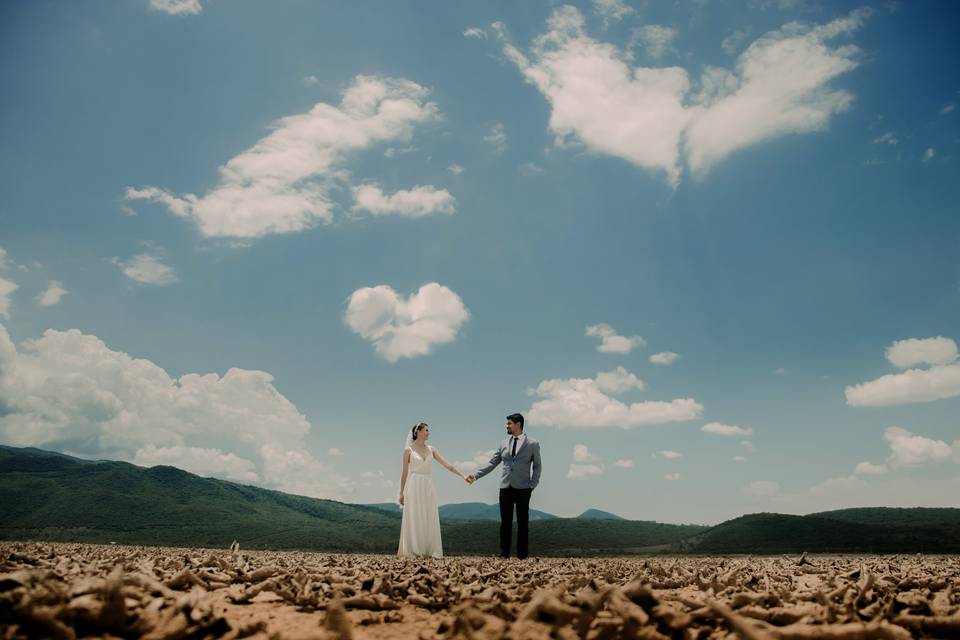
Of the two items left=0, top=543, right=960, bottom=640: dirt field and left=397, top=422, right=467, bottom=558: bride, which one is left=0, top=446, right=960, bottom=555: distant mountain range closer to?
left=397, top=422, right=467, bottom=558: bride

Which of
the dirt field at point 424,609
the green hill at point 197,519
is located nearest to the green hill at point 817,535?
the green hill at point 197,519

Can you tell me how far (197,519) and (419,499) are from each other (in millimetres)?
60055

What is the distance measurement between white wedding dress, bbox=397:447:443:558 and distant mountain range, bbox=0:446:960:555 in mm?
17061

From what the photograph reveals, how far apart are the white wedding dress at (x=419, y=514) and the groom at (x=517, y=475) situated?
6.36ft

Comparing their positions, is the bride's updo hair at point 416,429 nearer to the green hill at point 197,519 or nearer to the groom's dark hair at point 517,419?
the groom's dark hair at point 517,419

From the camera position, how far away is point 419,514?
50.0 feet

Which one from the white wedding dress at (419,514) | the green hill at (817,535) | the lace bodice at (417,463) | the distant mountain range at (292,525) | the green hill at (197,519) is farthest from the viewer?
the green hill at (197,519)

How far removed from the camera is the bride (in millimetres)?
15156

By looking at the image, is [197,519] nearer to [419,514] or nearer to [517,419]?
[419,514]

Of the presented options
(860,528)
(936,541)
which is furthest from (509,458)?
(860,528)

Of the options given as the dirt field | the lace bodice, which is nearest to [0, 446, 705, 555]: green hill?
the lace bodice

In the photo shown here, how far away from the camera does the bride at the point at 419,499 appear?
49.7 feet

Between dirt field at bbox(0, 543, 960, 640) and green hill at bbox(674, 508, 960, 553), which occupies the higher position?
dirt field at bbox(0, 543, 960, 640)

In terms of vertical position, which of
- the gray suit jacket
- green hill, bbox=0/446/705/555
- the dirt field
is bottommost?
green hill, bbox=0/446/705/555
